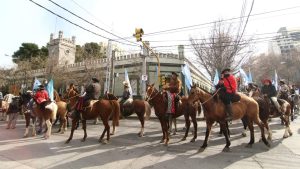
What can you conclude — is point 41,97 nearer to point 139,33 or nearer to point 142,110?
point 142,110

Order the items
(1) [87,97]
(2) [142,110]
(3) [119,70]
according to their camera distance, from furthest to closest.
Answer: (3) [119,70]
(2) [142,110]
(1) [87,97]

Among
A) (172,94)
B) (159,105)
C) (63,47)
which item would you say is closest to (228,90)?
(172,94)

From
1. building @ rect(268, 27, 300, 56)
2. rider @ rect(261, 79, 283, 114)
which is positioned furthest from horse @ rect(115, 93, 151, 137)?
building @ rect(268, 27, 300, 56)

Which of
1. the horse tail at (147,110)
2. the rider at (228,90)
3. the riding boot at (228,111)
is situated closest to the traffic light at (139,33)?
the horse tail at (147,110)

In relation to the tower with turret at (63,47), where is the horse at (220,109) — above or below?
below

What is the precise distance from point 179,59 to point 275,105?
83.7ft

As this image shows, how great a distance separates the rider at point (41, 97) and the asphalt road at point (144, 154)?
63.7 inches

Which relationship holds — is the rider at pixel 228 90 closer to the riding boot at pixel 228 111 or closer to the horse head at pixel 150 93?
the riding boot at pixel 228 111

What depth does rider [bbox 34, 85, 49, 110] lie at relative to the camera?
11.4m

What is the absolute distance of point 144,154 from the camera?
26.4 ft

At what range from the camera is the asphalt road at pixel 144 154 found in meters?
6.89

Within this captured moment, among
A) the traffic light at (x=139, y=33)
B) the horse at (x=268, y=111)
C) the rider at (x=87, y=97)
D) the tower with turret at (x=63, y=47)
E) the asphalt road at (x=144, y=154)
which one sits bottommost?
the asphalt road at (x=144, y=154)

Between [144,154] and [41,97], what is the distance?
6159 mm

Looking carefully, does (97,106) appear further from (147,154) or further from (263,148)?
(263,148)
